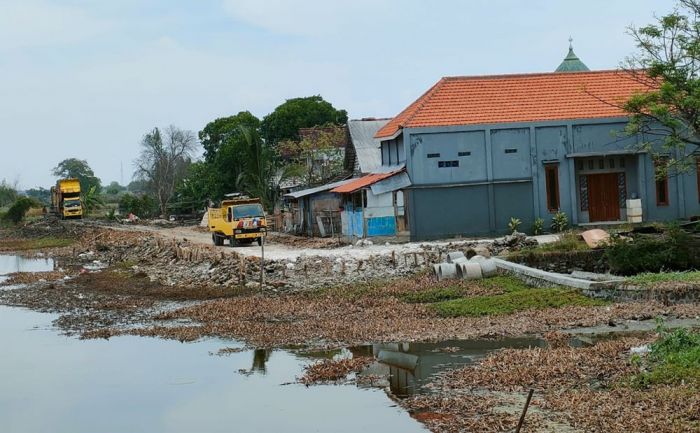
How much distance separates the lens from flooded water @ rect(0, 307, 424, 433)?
11734 mm

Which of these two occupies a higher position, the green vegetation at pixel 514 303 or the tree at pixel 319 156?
the tree at pixel 319 156

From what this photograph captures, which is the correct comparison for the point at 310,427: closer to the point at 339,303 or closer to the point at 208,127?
the point at 339,303

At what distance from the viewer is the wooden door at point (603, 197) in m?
36.9

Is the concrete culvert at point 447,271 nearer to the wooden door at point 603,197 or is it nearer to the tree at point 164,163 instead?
the wooden door at point 603,197

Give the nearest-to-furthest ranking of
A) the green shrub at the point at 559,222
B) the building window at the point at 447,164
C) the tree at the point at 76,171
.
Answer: the green shrub at the point at 559,222 → the building window at the point at 447,164 → the tree at the point at 76,171

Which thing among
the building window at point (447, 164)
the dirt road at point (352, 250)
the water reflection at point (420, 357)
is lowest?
the water reflection at point (420, 357)

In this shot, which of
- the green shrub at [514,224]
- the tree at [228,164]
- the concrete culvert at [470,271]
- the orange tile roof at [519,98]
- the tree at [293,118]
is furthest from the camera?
the tree at [293,118]

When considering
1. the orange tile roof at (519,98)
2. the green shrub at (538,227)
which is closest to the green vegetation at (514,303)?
the green shrub at (538,227)

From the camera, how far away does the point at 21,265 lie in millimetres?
42406

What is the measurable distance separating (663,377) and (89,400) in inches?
333

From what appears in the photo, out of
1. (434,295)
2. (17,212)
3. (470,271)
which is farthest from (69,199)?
(434,295)

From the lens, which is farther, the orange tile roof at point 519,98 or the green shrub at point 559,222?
the orange tile roof at point 519,98

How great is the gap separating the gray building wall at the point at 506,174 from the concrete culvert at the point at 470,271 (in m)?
12.3

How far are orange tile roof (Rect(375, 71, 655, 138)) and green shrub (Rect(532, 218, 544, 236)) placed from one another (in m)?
4.18
